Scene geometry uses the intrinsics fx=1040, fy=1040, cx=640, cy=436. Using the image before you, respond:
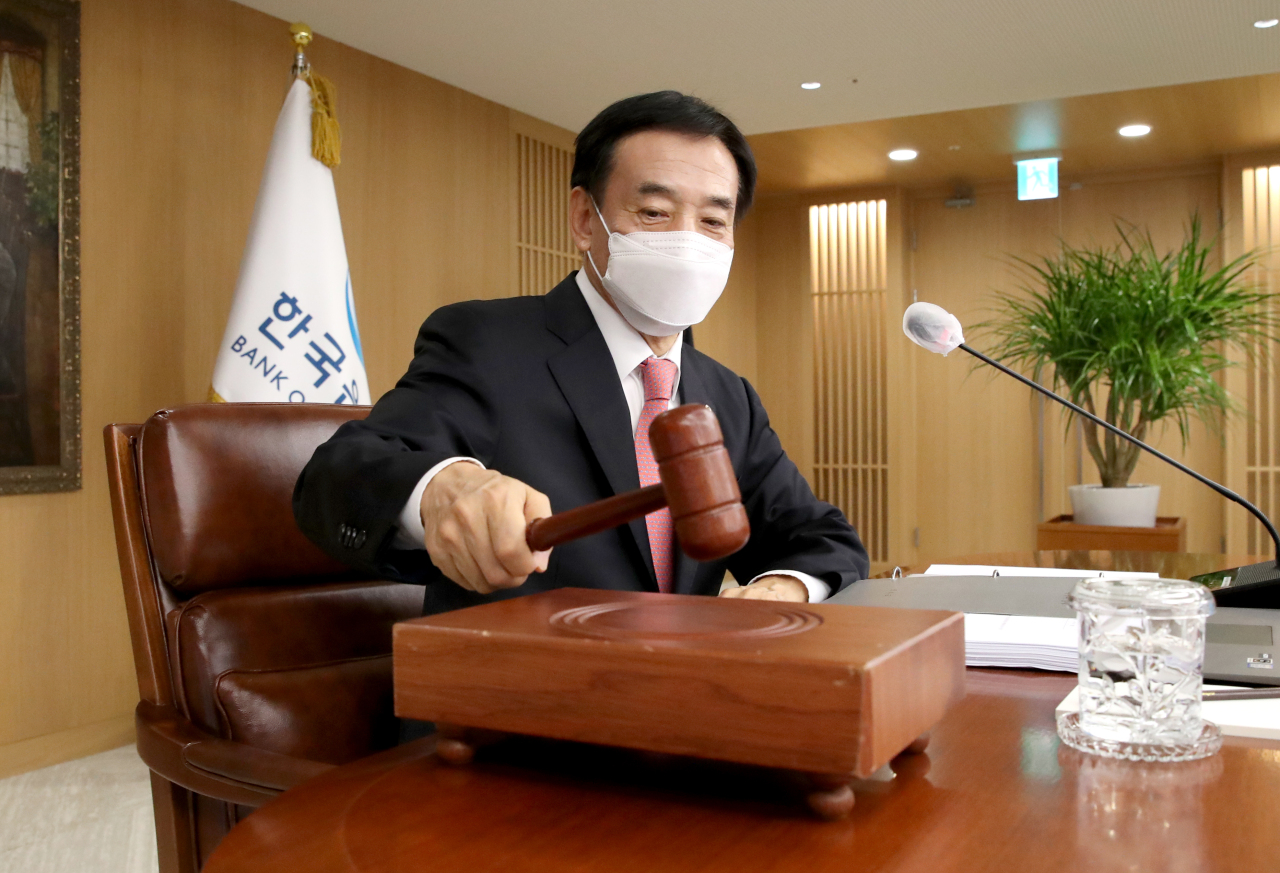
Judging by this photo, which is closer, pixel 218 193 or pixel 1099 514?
pixel 218 193

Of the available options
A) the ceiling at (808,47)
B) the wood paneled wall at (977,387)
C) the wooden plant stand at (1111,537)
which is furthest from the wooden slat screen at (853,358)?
the wooden plant stand at (1111,537)

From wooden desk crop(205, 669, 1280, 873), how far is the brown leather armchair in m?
0.57

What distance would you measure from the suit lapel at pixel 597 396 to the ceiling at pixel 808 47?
2.98 metres

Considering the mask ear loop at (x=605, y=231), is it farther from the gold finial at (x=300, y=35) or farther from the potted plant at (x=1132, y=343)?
the potted plant at (x=1132, y=343)

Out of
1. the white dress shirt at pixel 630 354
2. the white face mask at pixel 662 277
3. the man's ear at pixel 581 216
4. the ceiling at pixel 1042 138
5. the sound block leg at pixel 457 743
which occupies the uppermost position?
the ceiling at pixel 1042 138

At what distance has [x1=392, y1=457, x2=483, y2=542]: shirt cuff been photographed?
3.11 ft

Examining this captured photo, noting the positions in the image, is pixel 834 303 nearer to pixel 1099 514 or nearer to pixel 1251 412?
pixel 1251 412

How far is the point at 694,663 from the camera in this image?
0.61 metres

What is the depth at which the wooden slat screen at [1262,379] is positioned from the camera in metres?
6.48

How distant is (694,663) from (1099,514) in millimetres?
4234

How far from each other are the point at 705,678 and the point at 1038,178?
683 cm

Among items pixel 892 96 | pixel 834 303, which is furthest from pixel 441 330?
pixel 834 303

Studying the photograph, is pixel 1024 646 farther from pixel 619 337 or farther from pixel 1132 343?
pixel 1132 343

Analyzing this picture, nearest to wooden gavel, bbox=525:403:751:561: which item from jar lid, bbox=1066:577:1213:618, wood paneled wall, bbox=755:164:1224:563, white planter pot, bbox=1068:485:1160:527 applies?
jar lid, bbox=1066:577:1213:618
